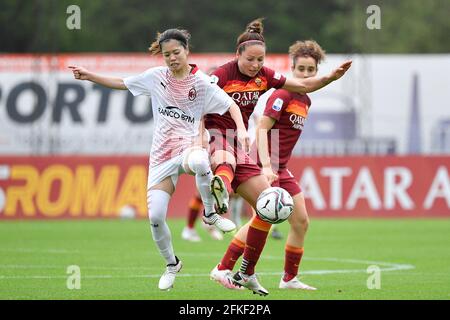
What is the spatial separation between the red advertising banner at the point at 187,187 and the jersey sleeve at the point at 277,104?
10449 millimetres

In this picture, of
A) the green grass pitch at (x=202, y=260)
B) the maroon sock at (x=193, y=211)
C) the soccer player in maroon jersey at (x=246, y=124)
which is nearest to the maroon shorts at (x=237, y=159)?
the soccer player in maroon jersey at (x=246, y=124)

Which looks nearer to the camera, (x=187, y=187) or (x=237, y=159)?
(x=237, y=159)

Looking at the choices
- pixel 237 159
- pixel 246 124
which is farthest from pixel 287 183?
pixel 237 159

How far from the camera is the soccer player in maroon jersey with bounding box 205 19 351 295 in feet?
30.0

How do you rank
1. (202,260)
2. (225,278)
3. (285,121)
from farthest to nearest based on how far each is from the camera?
(202,260)
(285,121)
(225,278)

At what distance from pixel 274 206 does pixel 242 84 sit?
1276mm

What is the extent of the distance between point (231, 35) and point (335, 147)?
48.1ft

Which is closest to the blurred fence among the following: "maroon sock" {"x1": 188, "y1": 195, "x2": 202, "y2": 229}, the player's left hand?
"maroon sock" {"x1": 188, "y1": 195, "x2": 202, "y2": 229}

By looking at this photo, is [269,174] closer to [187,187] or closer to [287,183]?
[287,183]

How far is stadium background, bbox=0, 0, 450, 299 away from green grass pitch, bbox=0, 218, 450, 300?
59 cm

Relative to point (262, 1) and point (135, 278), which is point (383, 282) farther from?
point (262, 1)

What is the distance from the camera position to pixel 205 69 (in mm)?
32562

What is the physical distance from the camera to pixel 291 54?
32.6ft

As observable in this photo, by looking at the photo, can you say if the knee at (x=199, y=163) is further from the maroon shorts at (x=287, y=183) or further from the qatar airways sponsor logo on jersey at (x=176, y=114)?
the maroon shorts at (x=287, y=183)
